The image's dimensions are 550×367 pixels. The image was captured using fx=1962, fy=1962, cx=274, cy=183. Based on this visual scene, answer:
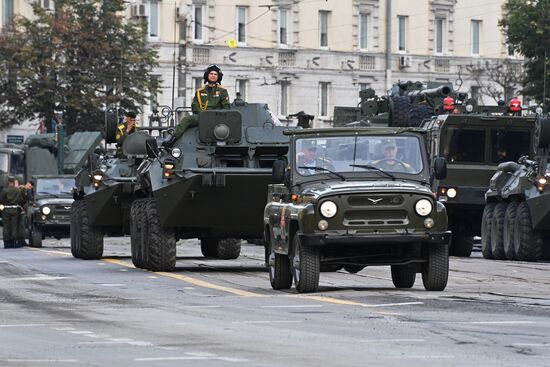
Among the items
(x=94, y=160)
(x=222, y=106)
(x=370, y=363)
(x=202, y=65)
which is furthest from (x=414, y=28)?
(x=370, y=363)

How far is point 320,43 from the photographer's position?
9056 centimetres

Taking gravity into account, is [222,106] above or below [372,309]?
above

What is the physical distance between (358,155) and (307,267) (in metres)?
1.49

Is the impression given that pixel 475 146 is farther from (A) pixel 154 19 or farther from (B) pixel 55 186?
(A) pixel 154 19

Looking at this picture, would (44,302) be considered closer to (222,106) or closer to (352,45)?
(222,106)

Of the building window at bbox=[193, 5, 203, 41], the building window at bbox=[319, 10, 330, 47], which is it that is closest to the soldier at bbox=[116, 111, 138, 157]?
the building window at bbox=[193, 5, 203, 41]

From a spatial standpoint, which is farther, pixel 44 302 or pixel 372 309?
pixel 44 302

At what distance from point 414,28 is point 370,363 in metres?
80.3

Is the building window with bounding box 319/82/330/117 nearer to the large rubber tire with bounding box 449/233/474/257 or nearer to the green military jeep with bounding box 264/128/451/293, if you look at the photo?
the large rubber tire with bounding box 449/233/474/257

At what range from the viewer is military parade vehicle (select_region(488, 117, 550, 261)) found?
31.3 m

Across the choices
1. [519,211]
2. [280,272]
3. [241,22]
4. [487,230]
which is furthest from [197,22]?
[280,272]

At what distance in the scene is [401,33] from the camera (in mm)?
91938

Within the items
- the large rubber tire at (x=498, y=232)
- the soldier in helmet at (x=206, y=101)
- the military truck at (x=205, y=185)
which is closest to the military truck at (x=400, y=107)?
the large rubber tire at (x=498, y=232)

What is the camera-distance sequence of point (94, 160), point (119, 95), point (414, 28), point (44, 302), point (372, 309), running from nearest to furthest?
point (372, 309) → point (44, 302) → point (94, 160) → point (119, 95) → point (414, 28)
